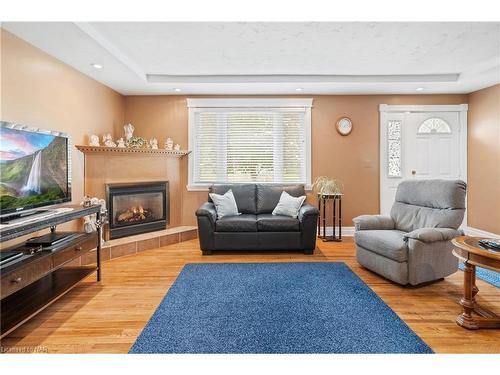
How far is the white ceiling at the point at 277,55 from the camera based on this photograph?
283cm

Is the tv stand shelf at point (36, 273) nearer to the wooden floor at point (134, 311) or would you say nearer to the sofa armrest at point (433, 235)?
the wooden floor at point (134, 311)

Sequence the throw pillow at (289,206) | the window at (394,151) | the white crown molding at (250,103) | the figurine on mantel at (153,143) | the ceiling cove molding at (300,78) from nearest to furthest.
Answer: the throw pillow at (289,206)
the ceiling cove molding at (300,78)
the figurine on mantel at (153,143)
the white crown molding at (250,103)
the window at (394,151)

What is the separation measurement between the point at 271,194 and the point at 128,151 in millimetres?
2383

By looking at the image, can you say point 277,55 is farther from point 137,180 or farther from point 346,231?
point 346,231

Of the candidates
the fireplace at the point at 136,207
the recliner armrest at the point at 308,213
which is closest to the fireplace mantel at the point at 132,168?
the fireplace at the point at 136,207

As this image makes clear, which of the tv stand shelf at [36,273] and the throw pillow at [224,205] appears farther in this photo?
the throw pillow at [224,205]

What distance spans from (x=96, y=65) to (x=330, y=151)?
3.94 metres

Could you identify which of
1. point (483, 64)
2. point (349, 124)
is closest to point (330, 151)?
point (349, 124)

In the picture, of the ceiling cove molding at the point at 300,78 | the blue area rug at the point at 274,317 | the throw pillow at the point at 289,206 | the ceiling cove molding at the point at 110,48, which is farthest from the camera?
the ceiling cove molding at the point at 300,78

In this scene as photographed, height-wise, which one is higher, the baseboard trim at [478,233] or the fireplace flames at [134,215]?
the fireplace flames at [134,215]

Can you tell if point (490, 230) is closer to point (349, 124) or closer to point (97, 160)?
point (349, 124)

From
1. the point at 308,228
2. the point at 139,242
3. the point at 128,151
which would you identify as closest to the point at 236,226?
the point at 308,228

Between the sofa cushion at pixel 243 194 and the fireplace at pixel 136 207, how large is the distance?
2.98 feet
